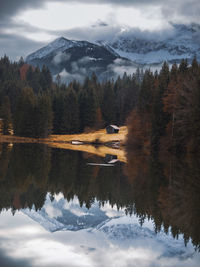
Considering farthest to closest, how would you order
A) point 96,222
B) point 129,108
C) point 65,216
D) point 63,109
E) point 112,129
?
point 129,108
point 63,109
point 112,129
point 65,216
point 96,222

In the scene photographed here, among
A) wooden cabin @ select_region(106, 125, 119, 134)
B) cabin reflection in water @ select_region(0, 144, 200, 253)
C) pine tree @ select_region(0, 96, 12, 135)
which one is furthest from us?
pine tree @ select_region(0, 96, 12, 135)

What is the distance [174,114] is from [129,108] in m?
73.5

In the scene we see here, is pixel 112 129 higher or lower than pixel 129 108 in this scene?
lower

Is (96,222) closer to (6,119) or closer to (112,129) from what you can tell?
(112,129)

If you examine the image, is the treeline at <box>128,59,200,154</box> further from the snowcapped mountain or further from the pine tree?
the pine tree

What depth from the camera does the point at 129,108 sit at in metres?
132

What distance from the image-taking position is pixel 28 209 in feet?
47.7

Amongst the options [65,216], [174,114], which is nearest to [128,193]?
[65,216]

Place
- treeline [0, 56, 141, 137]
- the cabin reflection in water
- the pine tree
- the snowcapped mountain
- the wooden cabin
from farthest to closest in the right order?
the pine tree < the wooden cabin < treeline [0, 56, 141, 137] < the cabin reflection in water < the snowcapped mountain

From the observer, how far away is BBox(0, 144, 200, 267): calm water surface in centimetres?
934

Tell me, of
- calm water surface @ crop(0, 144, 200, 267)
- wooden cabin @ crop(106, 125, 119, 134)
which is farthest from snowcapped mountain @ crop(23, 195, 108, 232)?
wooden cabin @ crop(106, 125, 119, 134)

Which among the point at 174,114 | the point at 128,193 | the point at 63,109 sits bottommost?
the point at 128,193

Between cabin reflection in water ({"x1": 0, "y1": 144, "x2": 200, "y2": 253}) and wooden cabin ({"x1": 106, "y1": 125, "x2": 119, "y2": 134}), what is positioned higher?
cabin reflection in water ({"x1": 0, "y1": 144, "x2": 200, "y2": 253})

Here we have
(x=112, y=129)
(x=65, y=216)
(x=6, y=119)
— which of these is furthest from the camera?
(x=6, y=119)
